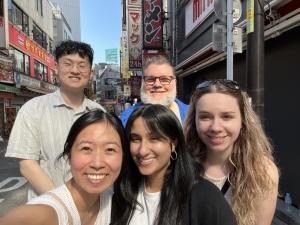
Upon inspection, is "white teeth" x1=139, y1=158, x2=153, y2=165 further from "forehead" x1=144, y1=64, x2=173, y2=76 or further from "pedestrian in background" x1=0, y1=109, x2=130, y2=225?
"forehead" x1=144, y1=64, x2=173, y2=76

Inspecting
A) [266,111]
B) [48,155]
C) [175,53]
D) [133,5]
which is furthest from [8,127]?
[48,155]

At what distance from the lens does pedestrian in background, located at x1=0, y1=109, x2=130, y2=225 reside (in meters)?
1.56

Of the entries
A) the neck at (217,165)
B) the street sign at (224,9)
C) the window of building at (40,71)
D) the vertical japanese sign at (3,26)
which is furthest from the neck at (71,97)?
the window of building at (40,71)

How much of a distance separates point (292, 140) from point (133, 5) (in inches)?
681

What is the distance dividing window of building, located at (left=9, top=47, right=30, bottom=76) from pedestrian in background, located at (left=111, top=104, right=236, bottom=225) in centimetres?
2199

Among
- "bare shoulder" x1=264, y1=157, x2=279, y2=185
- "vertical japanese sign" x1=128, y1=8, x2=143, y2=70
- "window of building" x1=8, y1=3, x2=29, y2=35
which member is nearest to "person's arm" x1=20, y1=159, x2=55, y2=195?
"bare shoulder" x1=264, y1=157, x2=279, y2=185

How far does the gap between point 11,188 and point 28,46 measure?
21.0 metres

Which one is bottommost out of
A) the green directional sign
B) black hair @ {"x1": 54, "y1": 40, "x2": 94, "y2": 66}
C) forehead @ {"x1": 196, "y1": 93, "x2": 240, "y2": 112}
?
forehead @ {"x1": 196, "y1": 93, "x2": 240, "y2": 112}

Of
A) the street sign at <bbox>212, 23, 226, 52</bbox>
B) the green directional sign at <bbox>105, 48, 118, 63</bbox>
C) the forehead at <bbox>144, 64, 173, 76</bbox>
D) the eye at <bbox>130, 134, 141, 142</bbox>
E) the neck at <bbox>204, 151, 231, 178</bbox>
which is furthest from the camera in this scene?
the green directional sign at <bbox>105, 48, 118, 63</bbox>

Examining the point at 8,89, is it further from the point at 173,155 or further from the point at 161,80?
the point at 173,155

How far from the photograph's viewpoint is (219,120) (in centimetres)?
179

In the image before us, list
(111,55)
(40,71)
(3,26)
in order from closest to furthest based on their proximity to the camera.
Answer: (3,26)
(40,71)
(111,55)

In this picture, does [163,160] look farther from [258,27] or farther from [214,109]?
[258,27]

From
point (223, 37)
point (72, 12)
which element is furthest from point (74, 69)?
point (72, 12)
